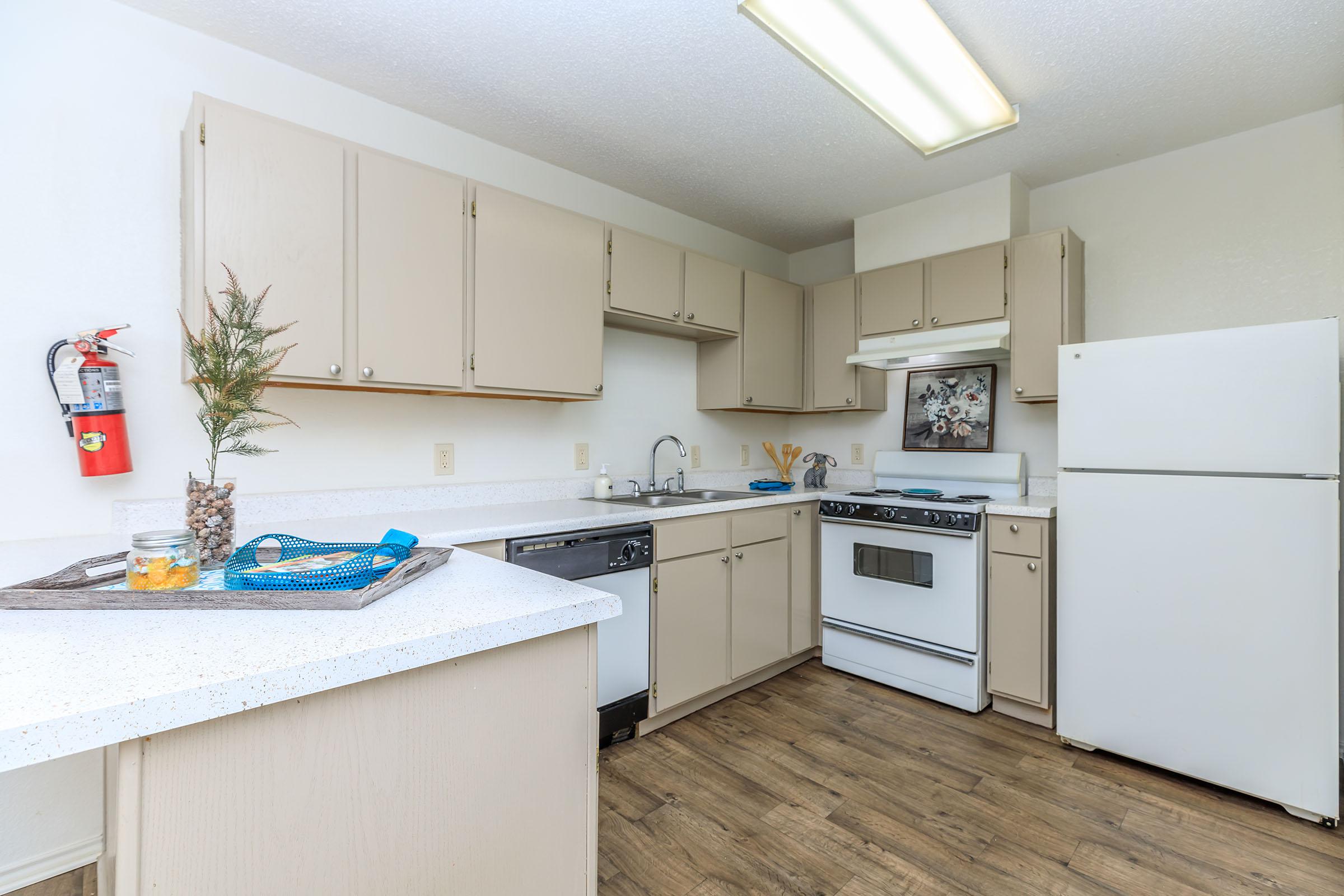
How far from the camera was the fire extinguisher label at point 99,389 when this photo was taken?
170 centimetres

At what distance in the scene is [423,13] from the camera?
186 cm

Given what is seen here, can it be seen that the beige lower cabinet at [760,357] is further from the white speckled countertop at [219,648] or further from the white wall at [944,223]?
the white speckled countertop at [219,648]

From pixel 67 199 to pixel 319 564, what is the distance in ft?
5.20

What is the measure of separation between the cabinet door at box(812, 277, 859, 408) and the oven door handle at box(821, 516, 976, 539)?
28.9 inches

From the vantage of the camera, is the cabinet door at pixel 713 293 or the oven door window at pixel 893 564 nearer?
the oven door window at pixel 893 564

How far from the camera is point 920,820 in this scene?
1.92 meters

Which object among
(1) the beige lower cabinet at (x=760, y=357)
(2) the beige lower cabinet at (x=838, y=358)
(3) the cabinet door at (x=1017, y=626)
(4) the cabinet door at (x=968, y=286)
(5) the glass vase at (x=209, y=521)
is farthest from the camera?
(2) the beige lower cabinet at (x=838, y=358)

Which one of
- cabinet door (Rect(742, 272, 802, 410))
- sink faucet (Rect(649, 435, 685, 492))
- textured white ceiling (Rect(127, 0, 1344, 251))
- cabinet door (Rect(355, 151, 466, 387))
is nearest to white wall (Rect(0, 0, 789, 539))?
textured white ceiling (Rect(127, 0, 1344, 251))

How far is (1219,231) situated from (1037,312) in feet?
2.58

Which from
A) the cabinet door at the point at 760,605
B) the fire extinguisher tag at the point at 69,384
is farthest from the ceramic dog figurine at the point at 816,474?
the fire extinguisher tag at the point at 69,384

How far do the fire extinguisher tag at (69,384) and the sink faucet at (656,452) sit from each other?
217 centimetres

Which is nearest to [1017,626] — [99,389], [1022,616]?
[1022,616]

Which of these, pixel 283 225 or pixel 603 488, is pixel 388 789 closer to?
pixel 283 225

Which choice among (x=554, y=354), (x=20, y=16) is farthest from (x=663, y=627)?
(x=20, y=16)
